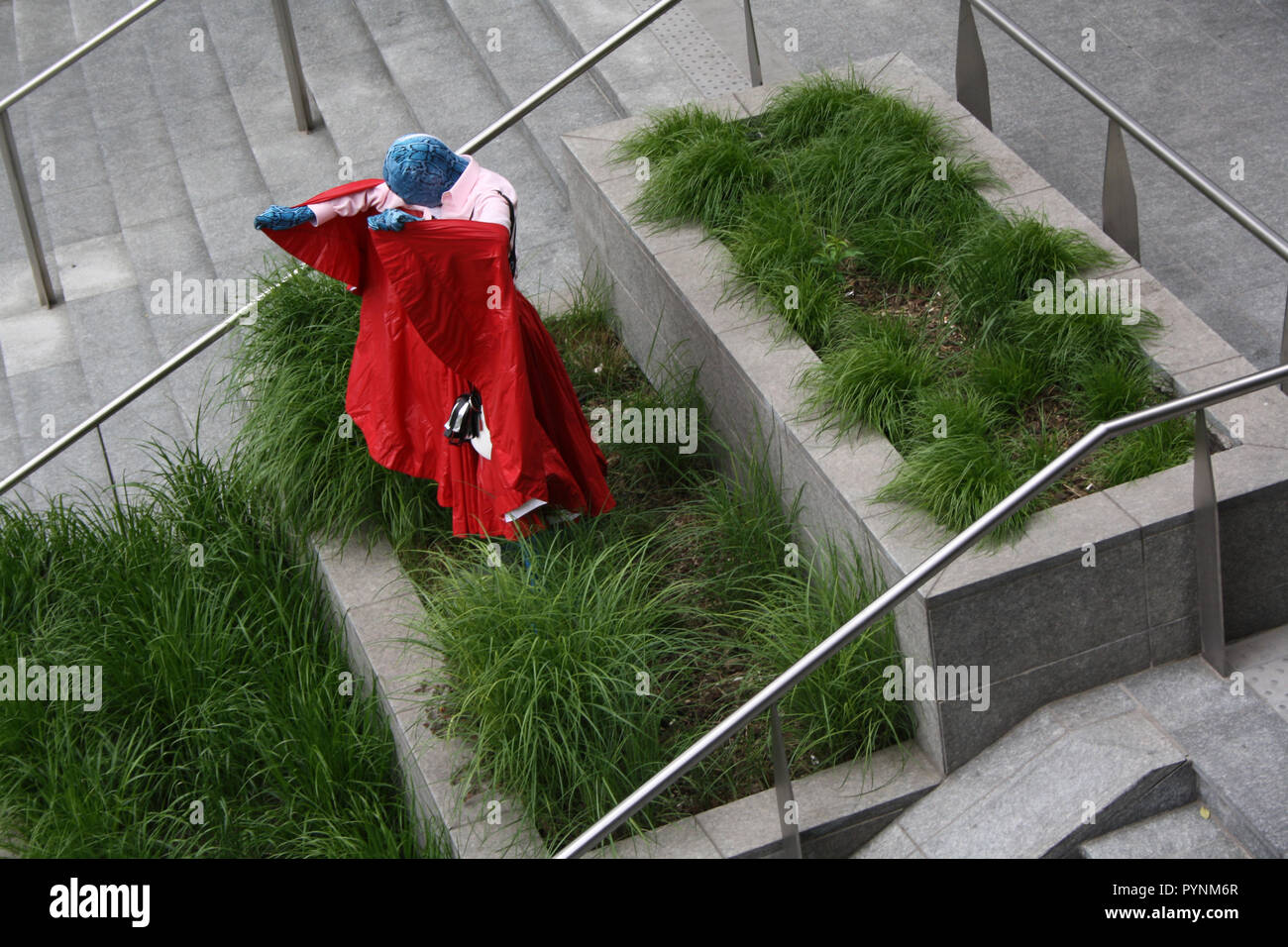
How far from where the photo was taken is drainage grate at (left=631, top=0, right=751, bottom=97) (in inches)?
333

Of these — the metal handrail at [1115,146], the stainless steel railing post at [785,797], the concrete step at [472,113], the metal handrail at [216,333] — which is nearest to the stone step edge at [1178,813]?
the stainless steel railing post at [785,797]

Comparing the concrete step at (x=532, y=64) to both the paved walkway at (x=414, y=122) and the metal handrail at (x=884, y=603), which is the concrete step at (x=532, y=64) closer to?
the paved walkway at (x=414, y=122)

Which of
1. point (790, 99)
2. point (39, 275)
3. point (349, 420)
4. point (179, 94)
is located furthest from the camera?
point (179, 94)

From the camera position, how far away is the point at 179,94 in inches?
401

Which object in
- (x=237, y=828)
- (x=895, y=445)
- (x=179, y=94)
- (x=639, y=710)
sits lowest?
(x=237, y=828)

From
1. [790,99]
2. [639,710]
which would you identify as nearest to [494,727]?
[639,710]

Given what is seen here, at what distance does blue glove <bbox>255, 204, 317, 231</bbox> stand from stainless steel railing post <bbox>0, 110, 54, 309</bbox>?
378 cm

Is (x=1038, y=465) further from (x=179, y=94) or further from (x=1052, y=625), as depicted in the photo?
(x=179, y=94)

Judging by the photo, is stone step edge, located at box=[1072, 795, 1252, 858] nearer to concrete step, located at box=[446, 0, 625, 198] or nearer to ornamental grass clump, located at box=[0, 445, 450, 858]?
ornamental grass clump, located at box=[0, 445, 450, 858]

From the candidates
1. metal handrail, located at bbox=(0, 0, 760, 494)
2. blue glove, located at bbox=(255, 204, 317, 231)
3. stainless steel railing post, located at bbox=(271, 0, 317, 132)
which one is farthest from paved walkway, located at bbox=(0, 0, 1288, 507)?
blue glove, located at bbox=(255, 204, 317, 231)

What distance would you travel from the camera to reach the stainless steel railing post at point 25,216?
873 centimetres

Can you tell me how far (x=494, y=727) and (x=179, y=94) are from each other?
6405 millimetres

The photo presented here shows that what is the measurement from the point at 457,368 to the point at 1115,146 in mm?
2996

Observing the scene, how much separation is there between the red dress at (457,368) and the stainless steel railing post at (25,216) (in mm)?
3637
